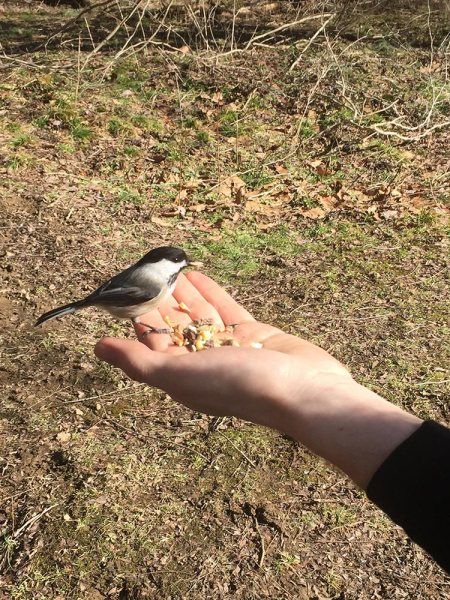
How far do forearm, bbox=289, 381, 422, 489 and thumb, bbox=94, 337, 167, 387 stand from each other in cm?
51

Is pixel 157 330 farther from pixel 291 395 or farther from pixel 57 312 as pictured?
pixel 291 395

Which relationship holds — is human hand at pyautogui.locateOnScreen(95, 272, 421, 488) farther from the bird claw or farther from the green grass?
the green grass

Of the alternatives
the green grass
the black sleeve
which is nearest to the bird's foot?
the black sleeve

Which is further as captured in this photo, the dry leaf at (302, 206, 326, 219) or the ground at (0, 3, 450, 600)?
the dry leaf at (302, 206, 326, 219)

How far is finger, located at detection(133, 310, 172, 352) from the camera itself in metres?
3.09

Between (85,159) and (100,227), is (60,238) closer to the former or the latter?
(100,227)

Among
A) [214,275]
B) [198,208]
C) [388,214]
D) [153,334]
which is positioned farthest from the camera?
[388,214]

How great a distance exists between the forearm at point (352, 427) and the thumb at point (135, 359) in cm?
51

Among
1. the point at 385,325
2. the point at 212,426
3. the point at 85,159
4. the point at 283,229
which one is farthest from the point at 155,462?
the point at 85,159

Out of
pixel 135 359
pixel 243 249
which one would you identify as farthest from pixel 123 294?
pixel 243 249

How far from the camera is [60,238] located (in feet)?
17.7

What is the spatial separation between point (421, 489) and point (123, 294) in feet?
7.00

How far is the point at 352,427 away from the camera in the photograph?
2.13 metres

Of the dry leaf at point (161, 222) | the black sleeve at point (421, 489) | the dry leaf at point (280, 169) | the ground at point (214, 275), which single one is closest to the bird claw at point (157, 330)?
the ground at point (214, 275)
